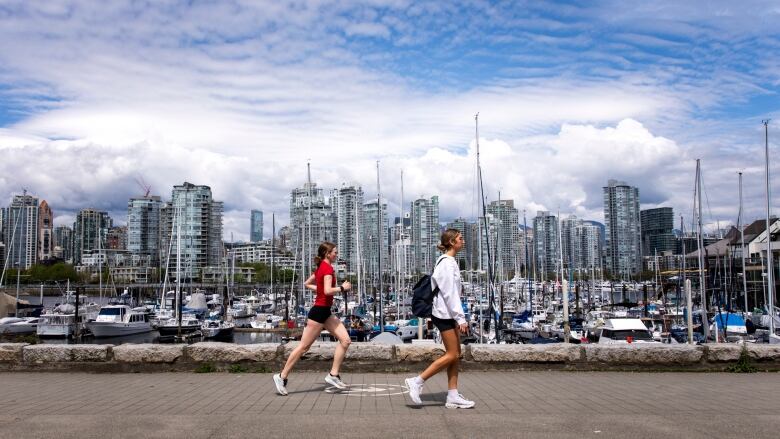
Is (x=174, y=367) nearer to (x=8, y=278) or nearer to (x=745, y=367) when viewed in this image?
(x=745, y=367)

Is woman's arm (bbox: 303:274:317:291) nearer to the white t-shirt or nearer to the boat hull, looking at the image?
the white t-shirt

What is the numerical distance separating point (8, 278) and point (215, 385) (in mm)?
180106

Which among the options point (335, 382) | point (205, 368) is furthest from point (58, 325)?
point (335, 382)

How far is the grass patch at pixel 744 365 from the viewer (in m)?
11.7

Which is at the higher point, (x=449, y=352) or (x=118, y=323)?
(x=449, y=352)

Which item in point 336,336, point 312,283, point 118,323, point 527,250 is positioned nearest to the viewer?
point 336,336

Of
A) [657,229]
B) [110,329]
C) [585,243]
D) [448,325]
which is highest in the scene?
[657,229]

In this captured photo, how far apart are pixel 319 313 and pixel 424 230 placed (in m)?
100

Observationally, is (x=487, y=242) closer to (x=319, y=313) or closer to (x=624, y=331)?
(x=624, y=331)

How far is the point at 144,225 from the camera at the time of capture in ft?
Answer: 562

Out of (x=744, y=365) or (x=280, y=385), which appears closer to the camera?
(x=280, y=385)

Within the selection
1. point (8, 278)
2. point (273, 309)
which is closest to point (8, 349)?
point (273, 309)

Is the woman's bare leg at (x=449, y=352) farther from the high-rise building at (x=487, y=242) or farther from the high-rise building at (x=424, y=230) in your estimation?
the high-rise building at (x=424, y=230)

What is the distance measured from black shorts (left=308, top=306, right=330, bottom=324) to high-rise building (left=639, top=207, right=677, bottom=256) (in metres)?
155
